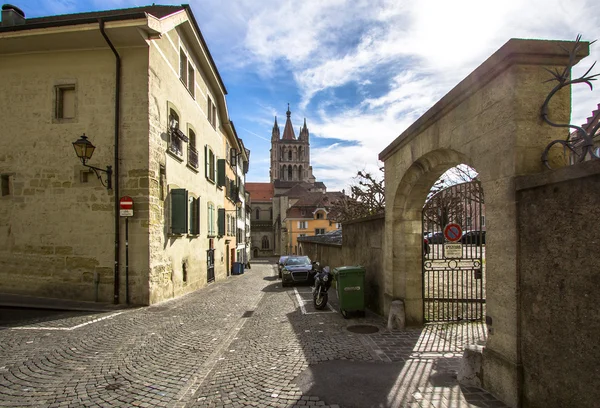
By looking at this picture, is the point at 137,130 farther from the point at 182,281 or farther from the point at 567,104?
the point at 567,104

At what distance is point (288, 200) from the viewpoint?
69688mm

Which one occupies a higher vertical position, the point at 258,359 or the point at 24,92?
the point at 24,92

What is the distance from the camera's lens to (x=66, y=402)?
12.8 feet

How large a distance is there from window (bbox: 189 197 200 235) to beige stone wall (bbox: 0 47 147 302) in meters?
4.30

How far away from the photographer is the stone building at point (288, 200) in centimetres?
5850

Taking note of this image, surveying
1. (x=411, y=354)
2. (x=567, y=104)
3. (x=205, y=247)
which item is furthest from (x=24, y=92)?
(x=567, y=104)

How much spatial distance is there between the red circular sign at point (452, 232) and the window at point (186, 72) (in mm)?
10646

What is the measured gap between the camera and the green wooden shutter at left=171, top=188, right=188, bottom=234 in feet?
36.6

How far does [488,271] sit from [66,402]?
496cm

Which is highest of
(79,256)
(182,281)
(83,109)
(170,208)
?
(83,109)

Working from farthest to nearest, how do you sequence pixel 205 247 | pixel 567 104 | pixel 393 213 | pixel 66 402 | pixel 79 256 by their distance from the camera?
pixel 205 247, pixel 79 256, pixel 393 213, pixel 66 402, pixel 567 104

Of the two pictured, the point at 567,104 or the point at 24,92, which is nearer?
the point at 567,104

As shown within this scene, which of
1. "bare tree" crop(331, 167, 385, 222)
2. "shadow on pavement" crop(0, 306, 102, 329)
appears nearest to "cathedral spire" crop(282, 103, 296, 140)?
"bare tree" crop(331, 167, 385, 222)

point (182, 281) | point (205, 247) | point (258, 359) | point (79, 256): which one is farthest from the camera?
point (205, 247)
